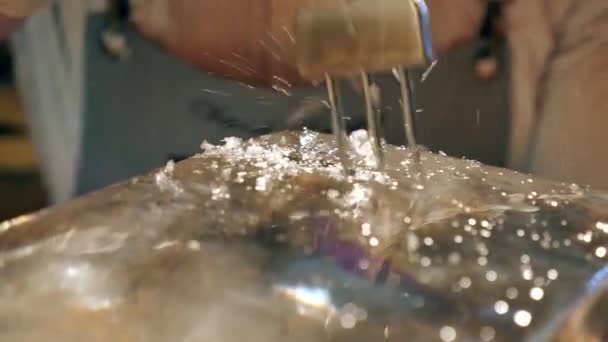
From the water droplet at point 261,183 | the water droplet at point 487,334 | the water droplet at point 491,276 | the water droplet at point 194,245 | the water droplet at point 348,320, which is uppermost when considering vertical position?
the water droplet at point 487,334

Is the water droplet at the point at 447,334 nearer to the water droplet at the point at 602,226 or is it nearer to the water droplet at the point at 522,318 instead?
the water droplet at the point at 522,318

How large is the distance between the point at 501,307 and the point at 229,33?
0.54 meters

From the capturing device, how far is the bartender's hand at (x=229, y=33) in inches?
31.0

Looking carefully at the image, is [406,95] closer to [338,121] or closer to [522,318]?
[338,121]

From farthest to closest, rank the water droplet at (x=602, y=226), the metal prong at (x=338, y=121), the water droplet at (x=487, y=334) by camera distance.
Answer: the metal prong at (x=338, y=121), the water droplet at (x=602, y=226), the water droplet at (x=487, y=334)

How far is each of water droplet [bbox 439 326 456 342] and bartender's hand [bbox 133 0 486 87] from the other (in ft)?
1.61

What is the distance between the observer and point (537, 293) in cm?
35

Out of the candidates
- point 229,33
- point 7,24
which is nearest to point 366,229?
point 229,33

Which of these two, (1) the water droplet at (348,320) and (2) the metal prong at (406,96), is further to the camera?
(2) the metal prong at (406,96)

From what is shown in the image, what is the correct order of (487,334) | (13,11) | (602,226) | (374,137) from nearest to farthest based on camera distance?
(487,334)
(602,226)
(374,137)
(13,11)

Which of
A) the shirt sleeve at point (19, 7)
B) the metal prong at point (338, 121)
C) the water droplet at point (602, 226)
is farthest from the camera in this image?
the shirt sleeve at point (19, 7)

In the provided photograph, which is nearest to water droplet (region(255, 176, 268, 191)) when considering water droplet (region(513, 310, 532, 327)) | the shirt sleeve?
water droplet (region(513, 310, 532, 327))

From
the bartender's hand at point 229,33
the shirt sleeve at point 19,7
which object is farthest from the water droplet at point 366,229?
the shirt sleeve at point 19,7

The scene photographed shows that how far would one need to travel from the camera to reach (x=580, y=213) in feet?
1.44
